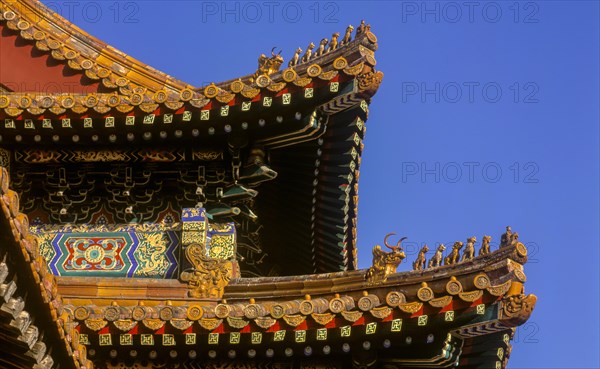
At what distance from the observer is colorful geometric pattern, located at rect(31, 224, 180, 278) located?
17.4 m

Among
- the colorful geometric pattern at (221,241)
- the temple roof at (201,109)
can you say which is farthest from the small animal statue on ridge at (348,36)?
the colorful geometric pattern at (221,241)

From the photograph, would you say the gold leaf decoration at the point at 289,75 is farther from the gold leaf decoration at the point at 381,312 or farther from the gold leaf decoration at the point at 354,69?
the gold leaf decoration at the point at 381,312

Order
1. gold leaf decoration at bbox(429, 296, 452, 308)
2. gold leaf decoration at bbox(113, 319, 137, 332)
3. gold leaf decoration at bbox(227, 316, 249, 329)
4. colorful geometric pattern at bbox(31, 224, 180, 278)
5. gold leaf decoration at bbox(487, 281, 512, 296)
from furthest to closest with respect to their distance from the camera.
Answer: colorful geometric pattern at bbox(31, 224, 180, 278), gold leaf decoration at bbox(113, 319, 137, 332), gold leaf decoration at bbox(227, 316, 249, 329), gold leaf decoration at bbox(429, 296, 452, 308), gold leaf decoration at bbox(487, 281, 512, 296)

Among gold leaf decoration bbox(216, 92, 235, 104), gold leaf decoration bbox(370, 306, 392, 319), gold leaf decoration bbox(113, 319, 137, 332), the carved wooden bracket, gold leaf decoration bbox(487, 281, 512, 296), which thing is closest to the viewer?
gold leaf decoration bbox(487, 281, 512, 296)

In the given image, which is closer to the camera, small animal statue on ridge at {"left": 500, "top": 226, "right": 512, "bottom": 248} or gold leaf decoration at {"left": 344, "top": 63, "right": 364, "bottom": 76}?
small animal statue on ridge at {"left": 500, "top": 226, "right": 512, "bottom": 248}

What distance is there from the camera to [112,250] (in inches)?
696

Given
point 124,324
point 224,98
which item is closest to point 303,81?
point 224,98

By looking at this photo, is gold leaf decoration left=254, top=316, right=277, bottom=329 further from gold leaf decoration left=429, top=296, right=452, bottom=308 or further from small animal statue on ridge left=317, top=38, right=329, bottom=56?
small animal statue on ridge left=317, top=38, right=329, bottom=56

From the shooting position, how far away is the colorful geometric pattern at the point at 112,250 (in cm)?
Result: 1739

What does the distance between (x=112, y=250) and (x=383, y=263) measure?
14.0 feet

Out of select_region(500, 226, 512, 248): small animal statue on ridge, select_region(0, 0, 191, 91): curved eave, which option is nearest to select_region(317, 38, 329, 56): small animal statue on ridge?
select_region(0, 0, 191, 91): curved eave

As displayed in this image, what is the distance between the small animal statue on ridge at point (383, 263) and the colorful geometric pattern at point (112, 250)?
3121 mm

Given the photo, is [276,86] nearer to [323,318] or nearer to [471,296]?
[323,318]

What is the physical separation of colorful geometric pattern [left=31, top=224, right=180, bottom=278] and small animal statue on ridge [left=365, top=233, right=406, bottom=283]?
3.12 metres
